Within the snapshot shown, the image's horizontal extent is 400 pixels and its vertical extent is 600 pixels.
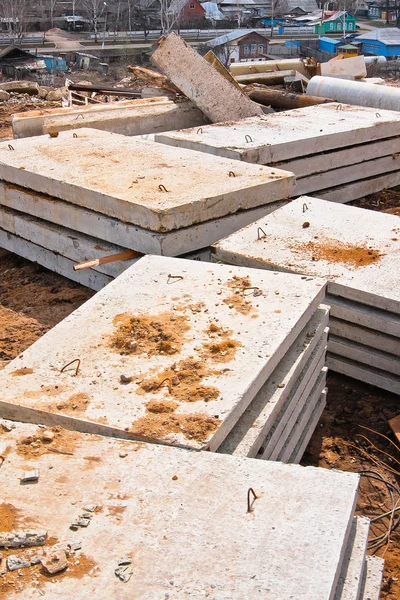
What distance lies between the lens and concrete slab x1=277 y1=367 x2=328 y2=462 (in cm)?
354

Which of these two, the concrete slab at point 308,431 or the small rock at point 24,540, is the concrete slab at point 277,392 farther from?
the small rock at point 24,540

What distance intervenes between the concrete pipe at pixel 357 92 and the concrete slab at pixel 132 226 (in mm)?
4728

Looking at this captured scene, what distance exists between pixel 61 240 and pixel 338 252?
2123mm

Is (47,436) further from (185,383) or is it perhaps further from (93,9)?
(93,9)

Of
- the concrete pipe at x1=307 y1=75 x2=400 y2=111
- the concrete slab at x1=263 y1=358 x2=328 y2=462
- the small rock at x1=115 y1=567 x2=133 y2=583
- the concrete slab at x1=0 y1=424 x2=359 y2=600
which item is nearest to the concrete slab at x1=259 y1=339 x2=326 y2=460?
the concrete slab at x1=263 y1=358 x2=328 y2=462

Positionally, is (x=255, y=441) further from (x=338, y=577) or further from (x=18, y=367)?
(x=18, y=367)

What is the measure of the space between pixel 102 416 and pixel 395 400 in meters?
2.31

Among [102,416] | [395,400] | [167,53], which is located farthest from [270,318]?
[167,53]

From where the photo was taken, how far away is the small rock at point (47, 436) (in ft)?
9.11

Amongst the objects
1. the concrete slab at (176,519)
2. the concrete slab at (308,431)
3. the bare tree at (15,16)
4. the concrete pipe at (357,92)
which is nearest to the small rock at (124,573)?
the concrete slab at (176,519)

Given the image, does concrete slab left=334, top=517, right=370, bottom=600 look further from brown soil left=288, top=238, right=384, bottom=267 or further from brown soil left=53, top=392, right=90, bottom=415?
brown soil left=288, top=238, right=384, bottom=267

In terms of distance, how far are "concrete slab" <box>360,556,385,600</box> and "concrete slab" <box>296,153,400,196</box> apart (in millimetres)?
4584

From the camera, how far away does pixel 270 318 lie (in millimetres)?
3555

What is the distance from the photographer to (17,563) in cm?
222
